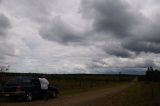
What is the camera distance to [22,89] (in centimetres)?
2412

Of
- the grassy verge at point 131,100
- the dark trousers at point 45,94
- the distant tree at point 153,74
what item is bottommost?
the grassy verge at point 131,100

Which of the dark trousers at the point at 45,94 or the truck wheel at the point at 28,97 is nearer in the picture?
the truck wheel at the point at 28,97

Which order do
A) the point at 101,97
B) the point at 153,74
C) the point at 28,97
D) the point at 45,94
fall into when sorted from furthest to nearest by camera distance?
the point at 153,74 < the point at 101,97 < the point at 45,94 < the point at 28,97

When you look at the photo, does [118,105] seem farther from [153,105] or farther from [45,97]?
[45,97]

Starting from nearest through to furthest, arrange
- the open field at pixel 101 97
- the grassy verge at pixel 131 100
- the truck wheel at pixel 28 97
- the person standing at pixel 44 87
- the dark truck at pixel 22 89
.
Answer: the open field at pixel 101 97 → the dark truck at pixel 22 89 → the truck wheel at pixel 28 97 → the grassy verge at pixel 131 100 → the person standing at pixel 44 87

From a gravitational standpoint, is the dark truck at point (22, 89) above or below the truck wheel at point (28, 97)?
above

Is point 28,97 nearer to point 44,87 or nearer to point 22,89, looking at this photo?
point 22,89

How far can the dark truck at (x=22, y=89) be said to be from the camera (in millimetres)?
23875

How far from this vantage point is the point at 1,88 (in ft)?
80.7

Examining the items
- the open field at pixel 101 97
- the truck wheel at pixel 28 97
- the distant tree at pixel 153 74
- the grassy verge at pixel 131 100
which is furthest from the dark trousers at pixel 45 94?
the distant tree at pixel 153 74

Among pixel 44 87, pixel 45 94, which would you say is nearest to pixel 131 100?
pixel 45 94

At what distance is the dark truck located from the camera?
2388 cm

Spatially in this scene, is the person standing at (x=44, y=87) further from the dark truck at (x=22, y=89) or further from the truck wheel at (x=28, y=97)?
the truck wheel at (x=28, y=97)

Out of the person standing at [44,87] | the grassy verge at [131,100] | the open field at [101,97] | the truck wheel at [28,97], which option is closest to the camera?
the open field at [101,97]
